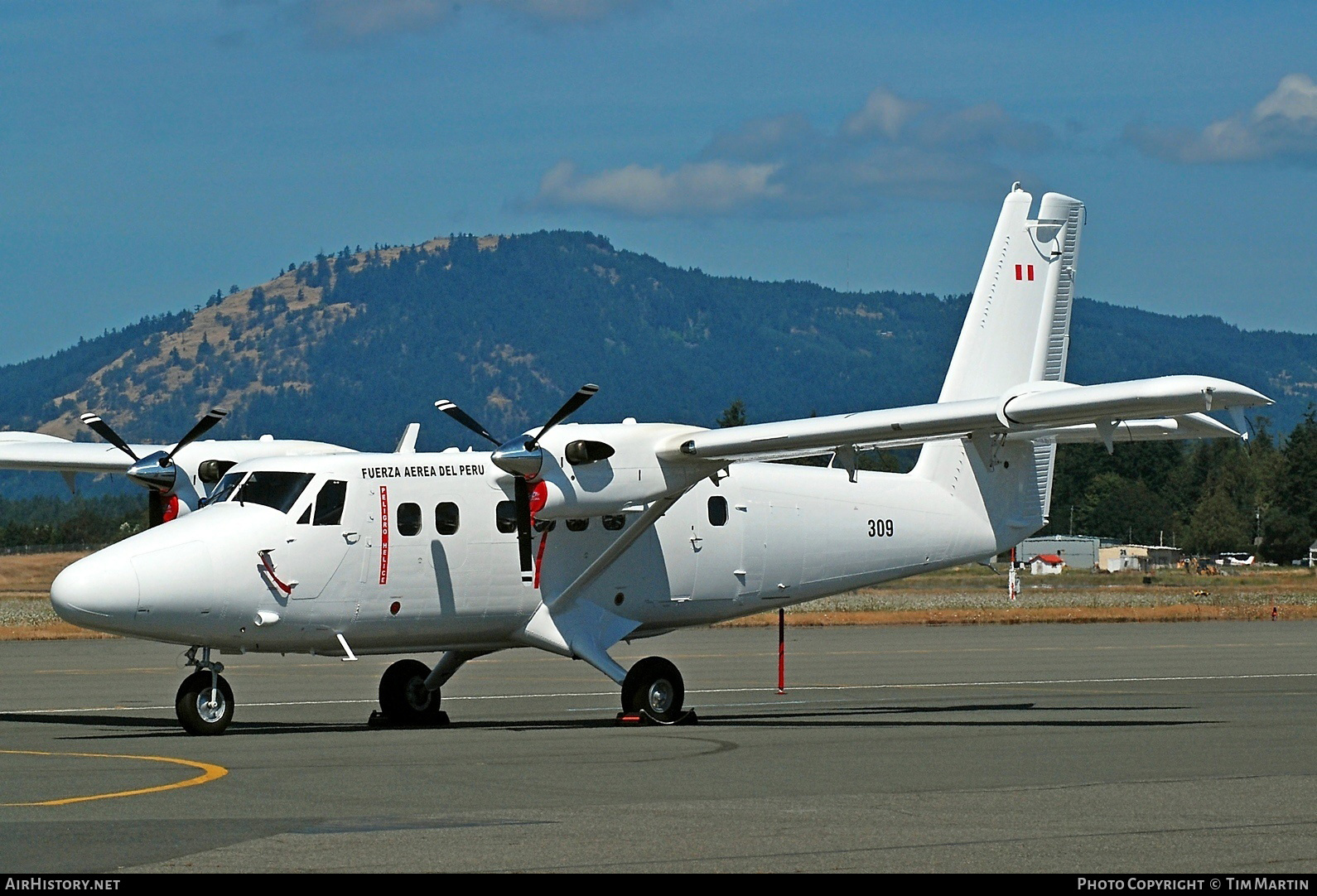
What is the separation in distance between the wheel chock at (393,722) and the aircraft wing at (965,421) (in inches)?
192

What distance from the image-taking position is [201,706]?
801 inches

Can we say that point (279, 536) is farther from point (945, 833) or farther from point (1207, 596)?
point (1207, 596)

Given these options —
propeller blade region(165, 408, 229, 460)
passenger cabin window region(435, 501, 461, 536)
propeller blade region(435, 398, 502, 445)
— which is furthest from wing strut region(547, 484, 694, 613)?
propeller blade region(165, 408, 229, 460)

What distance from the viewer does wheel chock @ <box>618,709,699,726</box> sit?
2233 cm

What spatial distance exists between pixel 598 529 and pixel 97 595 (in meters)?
6.65

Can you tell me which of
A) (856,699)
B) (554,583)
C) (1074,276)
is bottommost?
(856,699)

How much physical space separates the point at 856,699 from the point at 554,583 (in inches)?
254

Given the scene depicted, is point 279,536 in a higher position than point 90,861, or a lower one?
higher

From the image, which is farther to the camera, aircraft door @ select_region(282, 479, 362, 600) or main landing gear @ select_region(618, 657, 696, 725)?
main landing gear @ select_region(618, 657, 696, 725)

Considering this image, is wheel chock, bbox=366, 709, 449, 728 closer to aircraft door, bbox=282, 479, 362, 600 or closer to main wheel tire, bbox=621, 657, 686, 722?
main wheel tire, bbox=621, 657, 686, 722

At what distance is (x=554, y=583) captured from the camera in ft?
75.4

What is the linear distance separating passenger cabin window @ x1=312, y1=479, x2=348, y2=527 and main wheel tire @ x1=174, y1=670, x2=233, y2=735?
220cm
